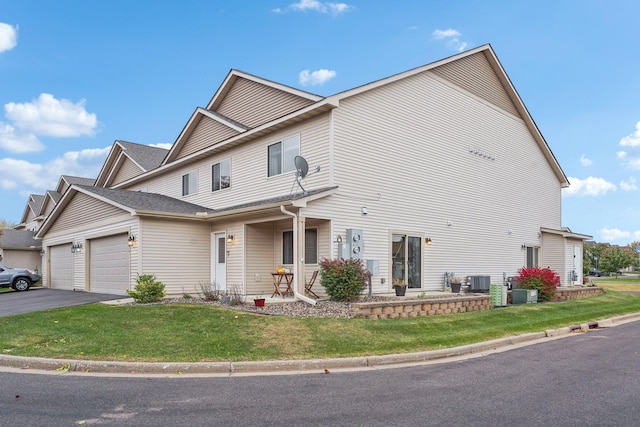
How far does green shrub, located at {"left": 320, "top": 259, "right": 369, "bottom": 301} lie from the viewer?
12656mm

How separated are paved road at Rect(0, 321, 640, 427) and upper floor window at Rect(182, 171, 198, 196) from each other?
1440 cm

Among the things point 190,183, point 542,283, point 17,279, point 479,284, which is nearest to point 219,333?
point 479,284

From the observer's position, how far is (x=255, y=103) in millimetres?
18859

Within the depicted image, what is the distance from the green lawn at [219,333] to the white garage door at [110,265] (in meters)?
4.72

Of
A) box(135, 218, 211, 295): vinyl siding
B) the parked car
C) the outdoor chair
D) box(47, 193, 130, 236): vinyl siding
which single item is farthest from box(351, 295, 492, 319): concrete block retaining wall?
the parked car

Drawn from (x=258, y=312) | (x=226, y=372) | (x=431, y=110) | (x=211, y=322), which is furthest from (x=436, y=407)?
(x=431, y=110)

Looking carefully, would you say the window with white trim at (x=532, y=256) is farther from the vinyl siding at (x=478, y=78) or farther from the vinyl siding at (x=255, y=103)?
the vinyl siding at (x=255, y=103)

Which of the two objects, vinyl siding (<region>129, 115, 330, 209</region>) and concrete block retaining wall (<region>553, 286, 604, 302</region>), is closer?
vinyl siding (<region>129, 115, 330, 209</region>)

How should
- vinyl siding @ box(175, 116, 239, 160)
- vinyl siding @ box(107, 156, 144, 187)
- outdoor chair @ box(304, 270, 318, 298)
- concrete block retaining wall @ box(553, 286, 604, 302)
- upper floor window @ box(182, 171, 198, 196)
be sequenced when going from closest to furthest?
outdoor chair @ box(304, 270, 318, 298), concrete block retaining wall @ box(553, 286, 604, 302), vinyl siding @ box(175, 116, 239, 160), upper floor window @ box(182, 171, 198, 196), vinyl siding @ box(107, 156, 144, 187)

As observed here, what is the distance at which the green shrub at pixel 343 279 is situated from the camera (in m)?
12.7

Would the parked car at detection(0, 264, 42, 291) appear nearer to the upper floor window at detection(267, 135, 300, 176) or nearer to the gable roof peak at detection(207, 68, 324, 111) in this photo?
the gable roof peak at detection(207, 68, 324, 111)

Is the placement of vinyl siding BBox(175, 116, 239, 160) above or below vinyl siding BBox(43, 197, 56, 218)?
above

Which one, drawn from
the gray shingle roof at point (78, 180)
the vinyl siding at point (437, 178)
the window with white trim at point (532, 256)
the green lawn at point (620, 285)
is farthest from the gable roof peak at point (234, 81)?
the gray shingle roof at point (78, 180)

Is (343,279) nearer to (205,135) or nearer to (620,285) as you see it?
(205,135)
